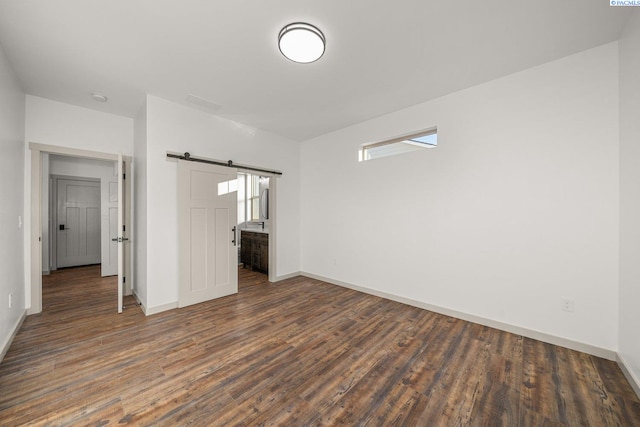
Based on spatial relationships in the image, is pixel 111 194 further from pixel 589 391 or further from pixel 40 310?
pixel 589 391

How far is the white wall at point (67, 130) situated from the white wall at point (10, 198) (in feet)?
0.48

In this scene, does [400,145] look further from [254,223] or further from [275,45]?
[254,223]

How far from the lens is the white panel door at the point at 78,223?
19.4 ft

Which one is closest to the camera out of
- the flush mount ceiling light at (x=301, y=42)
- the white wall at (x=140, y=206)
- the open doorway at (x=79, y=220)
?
the flush mount ceiling light at (x=301, y=42)

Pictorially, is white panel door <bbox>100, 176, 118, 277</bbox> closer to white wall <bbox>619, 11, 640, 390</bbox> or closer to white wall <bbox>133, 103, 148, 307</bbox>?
white wall <bbox>133, 103, 148, 307</bbox>

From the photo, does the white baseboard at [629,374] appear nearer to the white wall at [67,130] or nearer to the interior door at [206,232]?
the interior door at [206,232]

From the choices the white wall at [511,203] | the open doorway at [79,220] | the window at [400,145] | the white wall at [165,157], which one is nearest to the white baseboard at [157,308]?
the white wall at [165,157]

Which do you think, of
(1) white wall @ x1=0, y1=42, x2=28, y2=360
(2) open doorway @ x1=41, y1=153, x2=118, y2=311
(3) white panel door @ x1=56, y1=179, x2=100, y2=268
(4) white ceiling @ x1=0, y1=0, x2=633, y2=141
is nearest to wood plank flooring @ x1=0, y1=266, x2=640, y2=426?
(1) white wall @ x1=0, y1=42, x2=28, y2=360

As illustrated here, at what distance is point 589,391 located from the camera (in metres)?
1.82

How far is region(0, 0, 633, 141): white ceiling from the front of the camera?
1.86 meters

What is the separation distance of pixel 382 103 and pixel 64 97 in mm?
4276

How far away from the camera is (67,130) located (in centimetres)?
337

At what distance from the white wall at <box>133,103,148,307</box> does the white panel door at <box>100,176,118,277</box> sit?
6.98 ft


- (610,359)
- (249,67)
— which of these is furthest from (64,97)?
(610,359)
